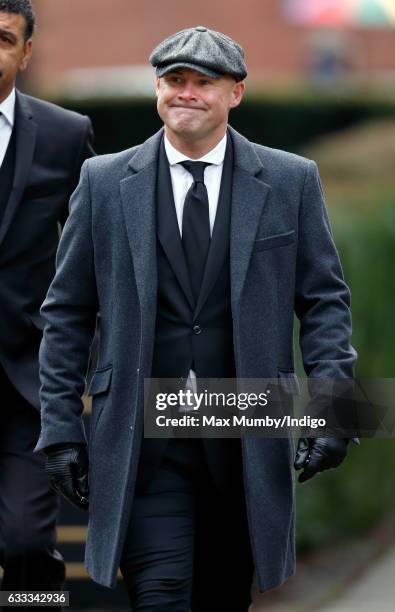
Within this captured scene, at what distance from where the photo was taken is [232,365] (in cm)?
431

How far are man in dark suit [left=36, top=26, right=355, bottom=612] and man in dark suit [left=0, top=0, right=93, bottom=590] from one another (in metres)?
0.42

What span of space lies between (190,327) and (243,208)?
349 mm

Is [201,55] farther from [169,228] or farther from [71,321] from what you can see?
[71,321]

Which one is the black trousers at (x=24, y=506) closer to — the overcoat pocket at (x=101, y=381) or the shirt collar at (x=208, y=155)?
the overcoat pocket at (x=101, y=381)

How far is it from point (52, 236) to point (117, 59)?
33.8 metres

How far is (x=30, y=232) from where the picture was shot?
16.0 ft

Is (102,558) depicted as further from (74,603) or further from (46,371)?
(74,603)

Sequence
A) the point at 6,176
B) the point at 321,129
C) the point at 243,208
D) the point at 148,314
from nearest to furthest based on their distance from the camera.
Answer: the point at 148,314 → the point at 243,208 → the point at 6,176 → the point at 321,129

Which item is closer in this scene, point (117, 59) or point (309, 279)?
point (309, 279)

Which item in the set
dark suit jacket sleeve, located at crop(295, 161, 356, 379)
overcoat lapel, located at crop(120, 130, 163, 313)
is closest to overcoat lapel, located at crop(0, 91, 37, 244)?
overcoat lapel, located at crop(120, 130, 163, 313)

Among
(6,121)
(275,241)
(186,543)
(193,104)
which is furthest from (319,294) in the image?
(6,121)

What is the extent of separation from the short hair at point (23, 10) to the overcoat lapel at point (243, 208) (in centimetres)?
85

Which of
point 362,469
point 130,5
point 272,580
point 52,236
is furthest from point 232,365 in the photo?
point 130,5

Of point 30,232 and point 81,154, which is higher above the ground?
point 81,154
